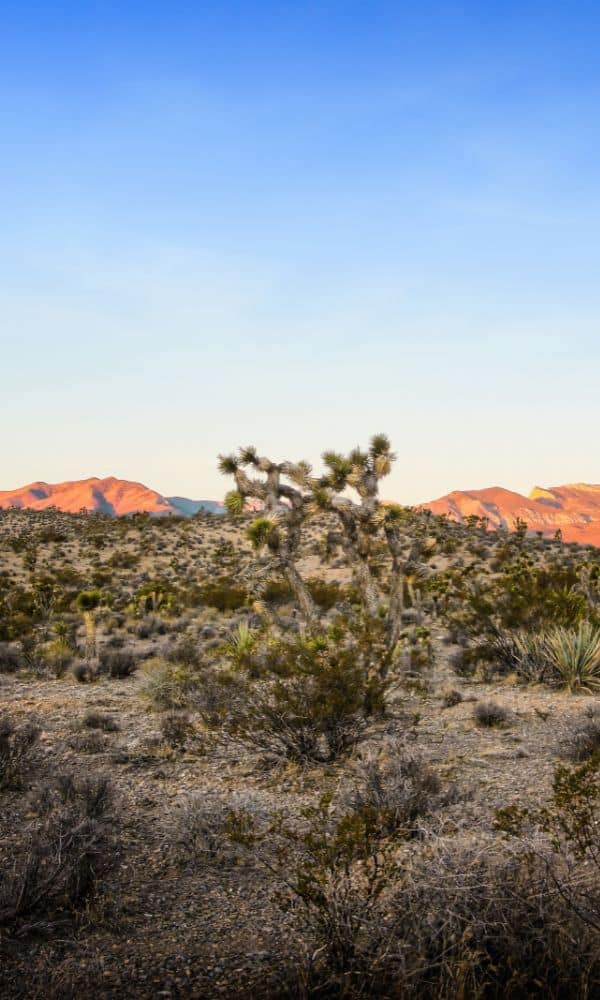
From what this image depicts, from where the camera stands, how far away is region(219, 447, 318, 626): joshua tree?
15219 mm

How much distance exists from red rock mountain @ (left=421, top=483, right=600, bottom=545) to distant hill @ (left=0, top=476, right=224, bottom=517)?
1942 inches

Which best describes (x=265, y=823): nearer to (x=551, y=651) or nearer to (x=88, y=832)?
(x=88, y=832)

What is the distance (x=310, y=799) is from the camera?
7133 millimetres

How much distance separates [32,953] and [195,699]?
5784mm

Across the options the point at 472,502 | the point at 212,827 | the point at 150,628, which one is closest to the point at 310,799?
the point at 212,827

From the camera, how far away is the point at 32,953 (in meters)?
4.25

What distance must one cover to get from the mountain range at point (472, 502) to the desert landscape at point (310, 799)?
85.6 metres

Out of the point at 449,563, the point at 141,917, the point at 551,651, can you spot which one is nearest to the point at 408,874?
the point at 141,917

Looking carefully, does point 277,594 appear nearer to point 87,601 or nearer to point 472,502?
point 87,601

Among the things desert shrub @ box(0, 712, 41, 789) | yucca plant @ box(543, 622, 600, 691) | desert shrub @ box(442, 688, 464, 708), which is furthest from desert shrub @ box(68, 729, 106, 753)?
yucca plant @ box(543, 622, 600, 691)

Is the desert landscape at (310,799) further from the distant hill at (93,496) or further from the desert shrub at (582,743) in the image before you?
the distant hill at (93,496)

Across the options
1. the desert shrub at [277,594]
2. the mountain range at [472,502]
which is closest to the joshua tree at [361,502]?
the desert shrub at [277,594]

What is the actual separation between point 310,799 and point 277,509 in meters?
9.02

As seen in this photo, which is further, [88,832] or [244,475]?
[244,475]
